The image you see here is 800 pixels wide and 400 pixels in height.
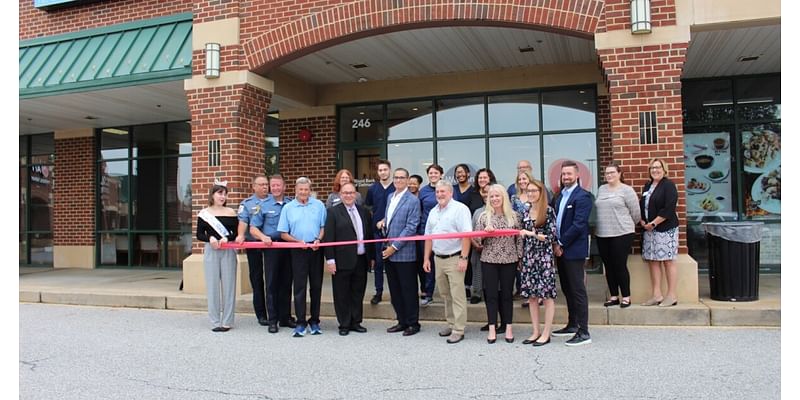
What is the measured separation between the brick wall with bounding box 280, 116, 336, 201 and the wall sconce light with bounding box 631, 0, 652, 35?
21.0ft

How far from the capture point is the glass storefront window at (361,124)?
1192 centimetres

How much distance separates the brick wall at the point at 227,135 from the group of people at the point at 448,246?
2.12 meters

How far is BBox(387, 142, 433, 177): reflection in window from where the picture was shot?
458 inches

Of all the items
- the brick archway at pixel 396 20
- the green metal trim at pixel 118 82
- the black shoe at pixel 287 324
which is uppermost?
the brick archway at pixel 396 20

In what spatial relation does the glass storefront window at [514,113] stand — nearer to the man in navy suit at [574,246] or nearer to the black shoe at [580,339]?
the man in navy suit at [574,246]

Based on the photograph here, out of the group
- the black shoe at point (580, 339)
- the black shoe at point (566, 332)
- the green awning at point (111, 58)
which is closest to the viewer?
the black shoe at point (580, 339)

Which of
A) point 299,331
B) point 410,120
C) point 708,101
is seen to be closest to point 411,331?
point 299,331

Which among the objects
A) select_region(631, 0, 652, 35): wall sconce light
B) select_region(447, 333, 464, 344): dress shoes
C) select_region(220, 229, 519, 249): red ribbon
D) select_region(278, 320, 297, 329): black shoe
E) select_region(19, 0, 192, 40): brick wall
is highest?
select_region(19, 0, 192, 40): brick wall

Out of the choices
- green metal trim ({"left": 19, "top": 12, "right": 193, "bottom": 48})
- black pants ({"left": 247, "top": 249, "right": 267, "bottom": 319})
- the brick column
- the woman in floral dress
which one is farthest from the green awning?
the woman in floral dress

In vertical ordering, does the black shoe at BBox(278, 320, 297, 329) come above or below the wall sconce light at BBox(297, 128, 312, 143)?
below

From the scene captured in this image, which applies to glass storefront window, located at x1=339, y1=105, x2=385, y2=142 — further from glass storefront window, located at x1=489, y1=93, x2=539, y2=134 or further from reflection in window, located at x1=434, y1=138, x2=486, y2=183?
glass storefront window, located at x1=489, y1=93, x2=539, y2=134

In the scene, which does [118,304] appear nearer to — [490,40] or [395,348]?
[395,348]

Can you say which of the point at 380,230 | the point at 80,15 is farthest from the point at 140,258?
the point at 380,230

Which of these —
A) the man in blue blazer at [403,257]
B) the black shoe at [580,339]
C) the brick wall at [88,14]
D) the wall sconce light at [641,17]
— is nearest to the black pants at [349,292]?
the man in blue blazer at [403,257]
